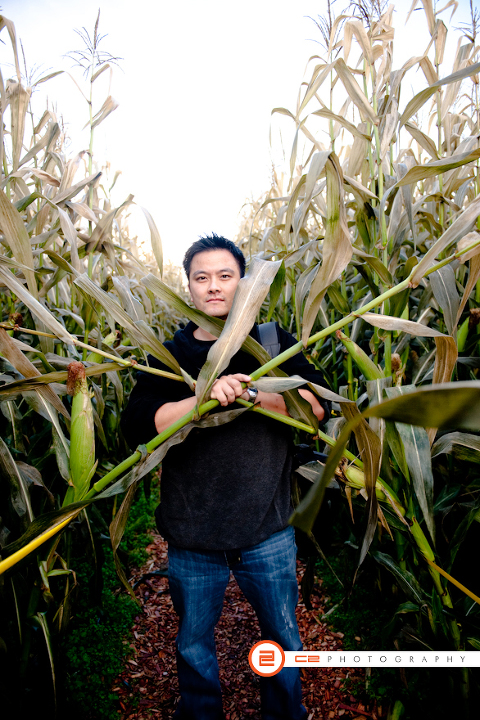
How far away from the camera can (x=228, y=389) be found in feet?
3.23

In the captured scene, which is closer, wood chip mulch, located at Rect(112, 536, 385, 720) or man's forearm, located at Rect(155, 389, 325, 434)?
man's forearm, located at Rect(155, 389, 325, 434)

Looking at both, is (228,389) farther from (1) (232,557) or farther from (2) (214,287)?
(1) (232,557)

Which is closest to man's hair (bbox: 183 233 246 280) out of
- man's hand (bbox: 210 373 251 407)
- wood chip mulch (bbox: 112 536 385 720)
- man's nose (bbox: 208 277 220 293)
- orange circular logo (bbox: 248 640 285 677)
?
man's nose (bbox: 208 277 220 293)

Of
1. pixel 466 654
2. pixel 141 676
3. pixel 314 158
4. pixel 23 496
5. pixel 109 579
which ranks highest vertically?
pixel 314 158

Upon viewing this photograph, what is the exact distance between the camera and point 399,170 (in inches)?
60.7

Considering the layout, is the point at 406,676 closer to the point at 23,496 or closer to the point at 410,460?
the point at 410,460

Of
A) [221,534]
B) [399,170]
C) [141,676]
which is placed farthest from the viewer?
[141,676]

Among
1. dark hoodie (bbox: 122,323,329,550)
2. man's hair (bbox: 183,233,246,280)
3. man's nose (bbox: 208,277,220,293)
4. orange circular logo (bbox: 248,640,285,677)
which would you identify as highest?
man's hair (bbox: 183,233,246,280)

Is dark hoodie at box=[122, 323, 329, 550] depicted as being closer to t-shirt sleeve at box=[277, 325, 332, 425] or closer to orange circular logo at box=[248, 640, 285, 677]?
t-shirt sleeve at box=[277, 325, 332, 425]

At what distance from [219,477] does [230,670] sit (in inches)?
39.2

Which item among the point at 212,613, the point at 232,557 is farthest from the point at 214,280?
the point at 212,613

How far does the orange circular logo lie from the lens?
3.76 feet

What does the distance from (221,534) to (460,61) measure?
2263 millimetres

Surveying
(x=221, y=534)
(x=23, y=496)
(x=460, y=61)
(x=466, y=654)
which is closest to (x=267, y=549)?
(x=221, y=534)
